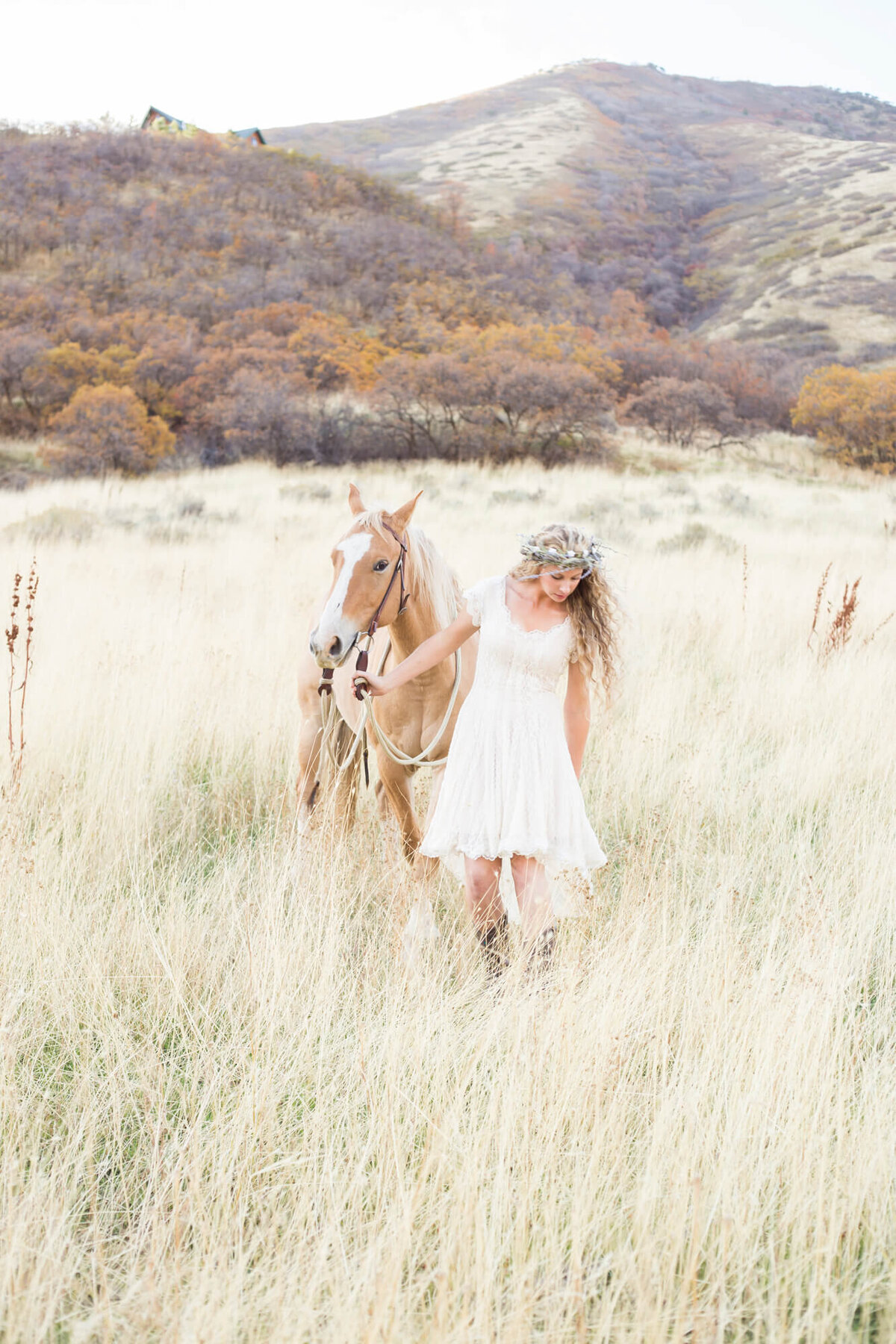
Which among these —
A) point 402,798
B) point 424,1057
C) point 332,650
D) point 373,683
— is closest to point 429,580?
point 373,683

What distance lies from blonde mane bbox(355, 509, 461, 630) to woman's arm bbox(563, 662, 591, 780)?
58 centimetres

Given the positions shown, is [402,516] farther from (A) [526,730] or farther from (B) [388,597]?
(A) [526,730]

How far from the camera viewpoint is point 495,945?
2896 mm

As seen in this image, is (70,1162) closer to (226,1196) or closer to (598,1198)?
(226,1196)

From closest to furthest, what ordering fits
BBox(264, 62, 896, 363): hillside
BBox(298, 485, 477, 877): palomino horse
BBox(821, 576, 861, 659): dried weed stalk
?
BBox(298, 485, 477, 877): palomino horse
BBox(821, 576, 861, 659): dried weed stalk
BBox(264, 62, 896, 363): hillside

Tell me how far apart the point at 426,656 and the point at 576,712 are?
0.56 m

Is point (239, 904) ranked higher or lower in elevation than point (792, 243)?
lower

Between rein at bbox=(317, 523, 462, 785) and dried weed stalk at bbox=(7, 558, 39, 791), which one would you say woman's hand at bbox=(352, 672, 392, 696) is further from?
dried weed stalk at bbox=(7, 558, 39, 791)

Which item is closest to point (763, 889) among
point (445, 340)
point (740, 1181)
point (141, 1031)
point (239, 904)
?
point (740, 1181)

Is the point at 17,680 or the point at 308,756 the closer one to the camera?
the point at 308,756

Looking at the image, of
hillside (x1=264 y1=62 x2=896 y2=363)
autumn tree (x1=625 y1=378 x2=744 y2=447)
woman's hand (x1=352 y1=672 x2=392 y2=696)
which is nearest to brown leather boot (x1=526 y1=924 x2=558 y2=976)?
woman's hand (x1=352 y1=672 x2=392 y2=696)

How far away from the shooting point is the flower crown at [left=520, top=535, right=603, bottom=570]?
2643 mm

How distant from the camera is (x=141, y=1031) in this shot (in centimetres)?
248

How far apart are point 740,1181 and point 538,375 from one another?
64.5ft
